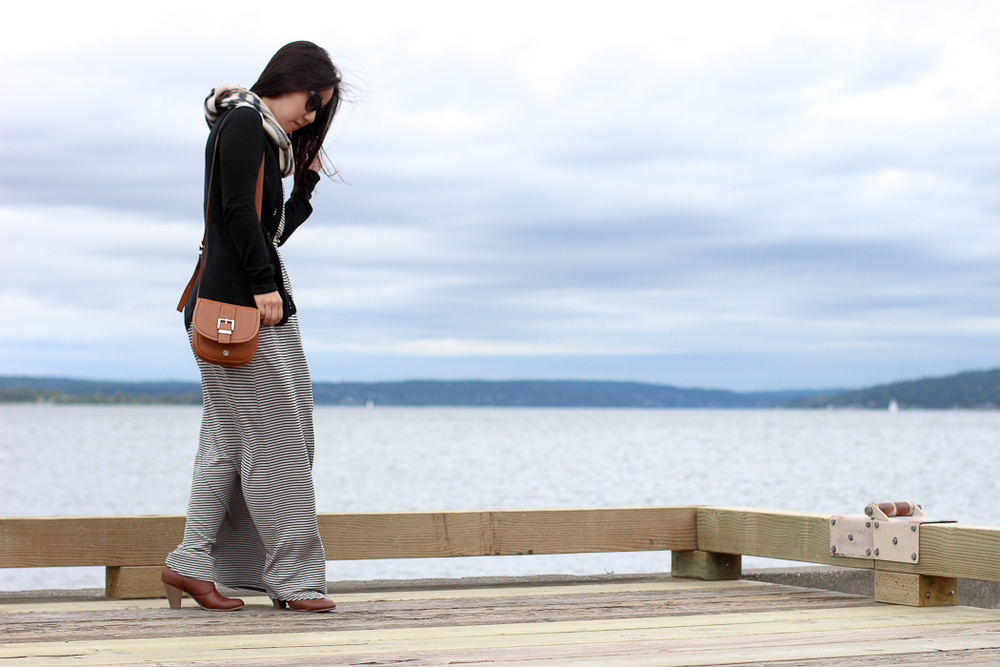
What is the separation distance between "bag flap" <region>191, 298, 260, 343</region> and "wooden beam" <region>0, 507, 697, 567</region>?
78 cm

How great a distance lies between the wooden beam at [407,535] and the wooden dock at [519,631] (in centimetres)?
15

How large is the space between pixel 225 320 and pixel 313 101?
0.74 metres

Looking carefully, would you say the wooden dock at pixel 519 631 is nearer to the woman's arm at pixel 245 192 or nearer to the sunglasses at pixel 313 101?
the woman's arm at pixel 245 192

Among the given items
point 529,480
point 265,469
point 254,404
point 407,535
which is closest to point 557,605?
point 407,535

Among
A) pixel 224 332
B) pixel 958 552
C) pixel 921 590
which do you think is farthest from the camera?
pixel 921 590

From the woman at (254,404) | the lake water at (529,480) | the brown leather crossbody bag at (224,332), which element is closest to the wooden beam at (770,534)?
the woman at (254,404)

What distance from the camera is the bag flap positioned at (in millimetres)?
2834

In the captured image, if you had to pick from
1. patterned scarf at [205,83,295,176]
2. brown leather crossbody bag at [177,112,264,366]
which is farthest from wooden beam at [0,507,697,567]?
patterned scarf at [205,83,295,176]

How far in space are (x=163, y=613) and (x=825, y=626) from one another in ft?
5.97

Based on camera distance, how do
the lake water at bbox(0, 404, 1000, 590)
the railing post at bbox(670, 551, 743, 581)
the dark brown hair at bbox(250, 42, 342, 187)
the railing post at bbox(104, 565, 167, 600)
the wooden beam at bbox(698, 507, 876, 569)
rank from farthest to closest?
the lake water at bbox(0, 404, 1000, 590)
the railing post at bbox(670, 551, 743, 581)
the wooden beam at bbox(698, 507, 876, 569)
the railing post at bbox(104, 565, 167, 600)
the dark brown hair at bbox(250, 42, 342, 187)

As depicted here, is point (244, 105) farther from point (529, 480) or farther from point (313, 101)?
point (529, 480)

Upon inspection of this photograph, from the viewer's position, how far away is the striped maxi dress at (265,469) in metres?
2.97

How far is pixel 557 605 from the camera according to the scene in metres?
Answer: 3.20

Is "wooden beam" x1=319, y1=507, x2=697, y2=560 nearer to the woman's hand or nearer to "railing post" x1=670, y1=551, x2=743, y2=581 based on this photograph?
"railing post" x1=670, y1=551, x2=743, y2=581
